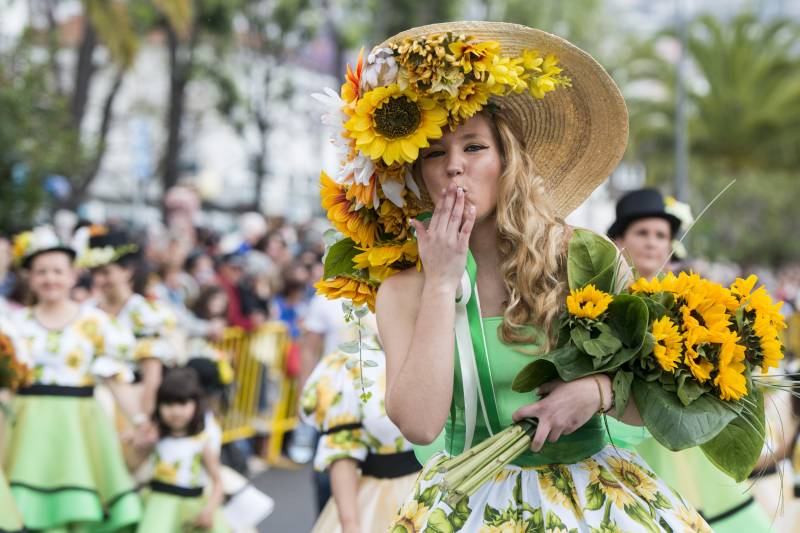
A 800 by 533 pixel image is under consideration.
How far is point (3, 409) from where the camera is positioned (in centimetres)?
637

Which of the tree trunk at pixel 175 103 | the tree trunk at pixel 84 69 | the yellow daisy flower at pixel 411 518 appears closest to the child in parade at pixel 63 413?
the yellow daisy flower at pixel 411 518

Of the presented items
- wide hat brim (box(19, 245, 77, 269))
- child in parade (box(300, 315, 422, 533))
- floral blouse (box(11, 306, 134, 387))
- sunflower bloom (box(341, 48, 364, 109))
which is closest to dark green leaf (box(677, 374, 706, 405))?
sunflower bloom (box(341, 48, 364, 109))

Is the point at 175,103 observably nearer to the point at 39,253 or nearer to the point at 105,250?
the point at 105,250

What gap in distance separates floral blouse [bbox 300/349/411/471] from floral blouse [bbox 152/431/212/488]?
6.58 ft

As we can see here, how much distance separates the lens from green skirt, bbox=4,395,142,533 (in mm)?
6488

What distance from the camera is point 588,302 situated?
273cm

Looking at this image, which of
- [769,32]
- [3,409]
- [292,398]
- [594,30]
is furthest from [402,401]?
[594,30]

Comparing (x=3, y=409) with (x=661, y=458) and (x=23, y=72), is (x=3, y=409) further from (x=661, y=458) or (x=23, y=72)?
(x=23, y=72)

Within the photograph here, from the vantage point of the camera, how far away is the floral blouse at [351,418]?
14.8 feet

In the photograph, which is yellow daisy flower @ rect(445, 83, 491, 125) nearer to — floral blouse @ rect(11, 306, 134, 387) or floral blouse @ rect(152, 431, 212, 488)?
floral blouse @ rect(152, 431, 212, 488)

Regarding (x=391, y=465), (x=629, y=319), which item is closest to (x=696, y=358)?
(x=629, y=319)

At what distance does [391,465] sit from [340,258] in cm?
160

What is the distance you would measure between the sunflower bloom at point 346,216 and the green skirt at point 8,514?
11.5ft

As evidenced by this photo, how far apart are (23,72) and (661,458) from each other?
896 centimetres
